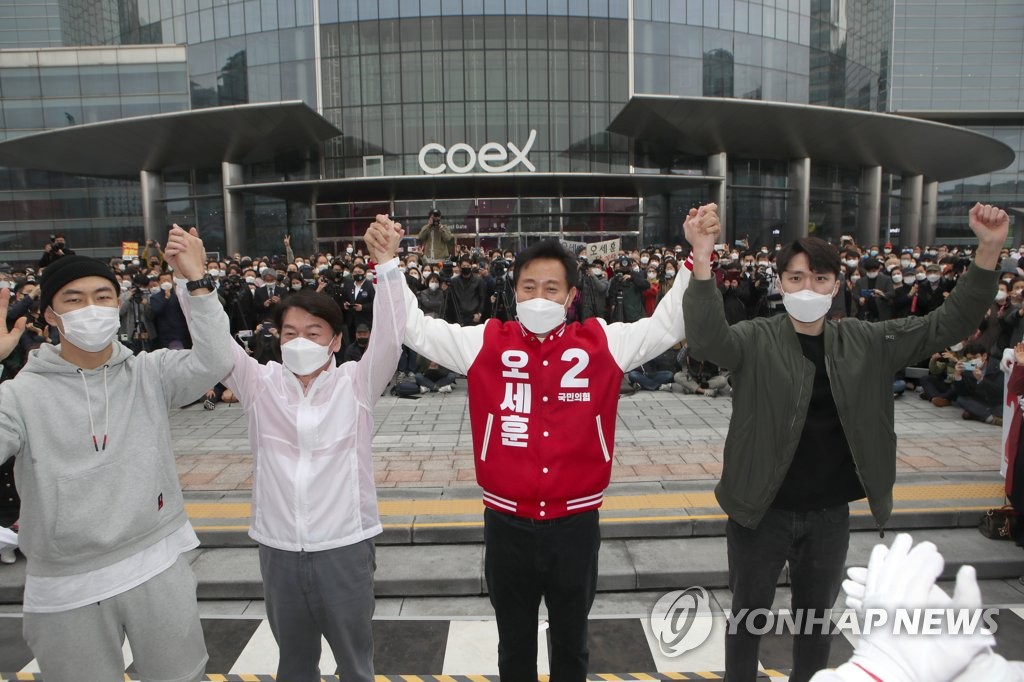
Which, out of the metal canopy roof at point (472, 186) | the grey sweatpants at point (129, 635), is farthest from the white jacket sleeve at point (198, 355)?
the metal canopy roof at point (472, 186)

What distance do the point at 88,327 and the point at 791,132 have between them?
36587 millimetres

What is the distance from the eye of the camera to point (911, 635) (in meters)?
1.28

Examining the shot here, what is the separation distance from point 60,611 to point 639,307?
10.7m

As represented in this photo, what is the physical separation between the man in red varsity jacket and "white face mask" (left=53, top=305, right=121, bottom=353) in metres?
Answer: 1.18

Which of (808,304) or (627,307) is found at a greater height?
(808,304)

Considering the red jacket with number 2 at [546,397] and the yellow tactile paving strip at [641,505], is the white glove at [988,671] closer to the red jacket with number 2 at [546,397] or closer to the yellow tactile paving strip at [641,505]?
the red jacket with number 2 at [546,397]

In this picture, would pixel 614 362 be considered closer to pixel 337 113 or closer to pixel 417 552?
pixel 417 552

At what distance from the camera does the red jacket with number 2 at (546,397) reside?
109 inches

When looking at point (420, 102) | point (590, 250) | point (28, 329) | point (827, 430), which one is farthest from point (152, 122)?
point (827, 430)

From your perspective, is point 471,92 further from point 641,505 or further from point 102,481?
point 102,481

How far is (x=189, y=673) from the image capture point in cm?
257

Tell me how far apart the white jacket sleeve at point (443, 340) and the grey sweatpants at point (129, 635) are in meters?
1.33

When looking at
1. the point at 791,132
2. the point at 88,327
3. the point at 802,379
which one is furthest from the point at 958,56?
the point at 88,327

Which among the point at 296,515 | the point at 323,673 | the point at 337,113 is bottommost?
the point at 323,673
